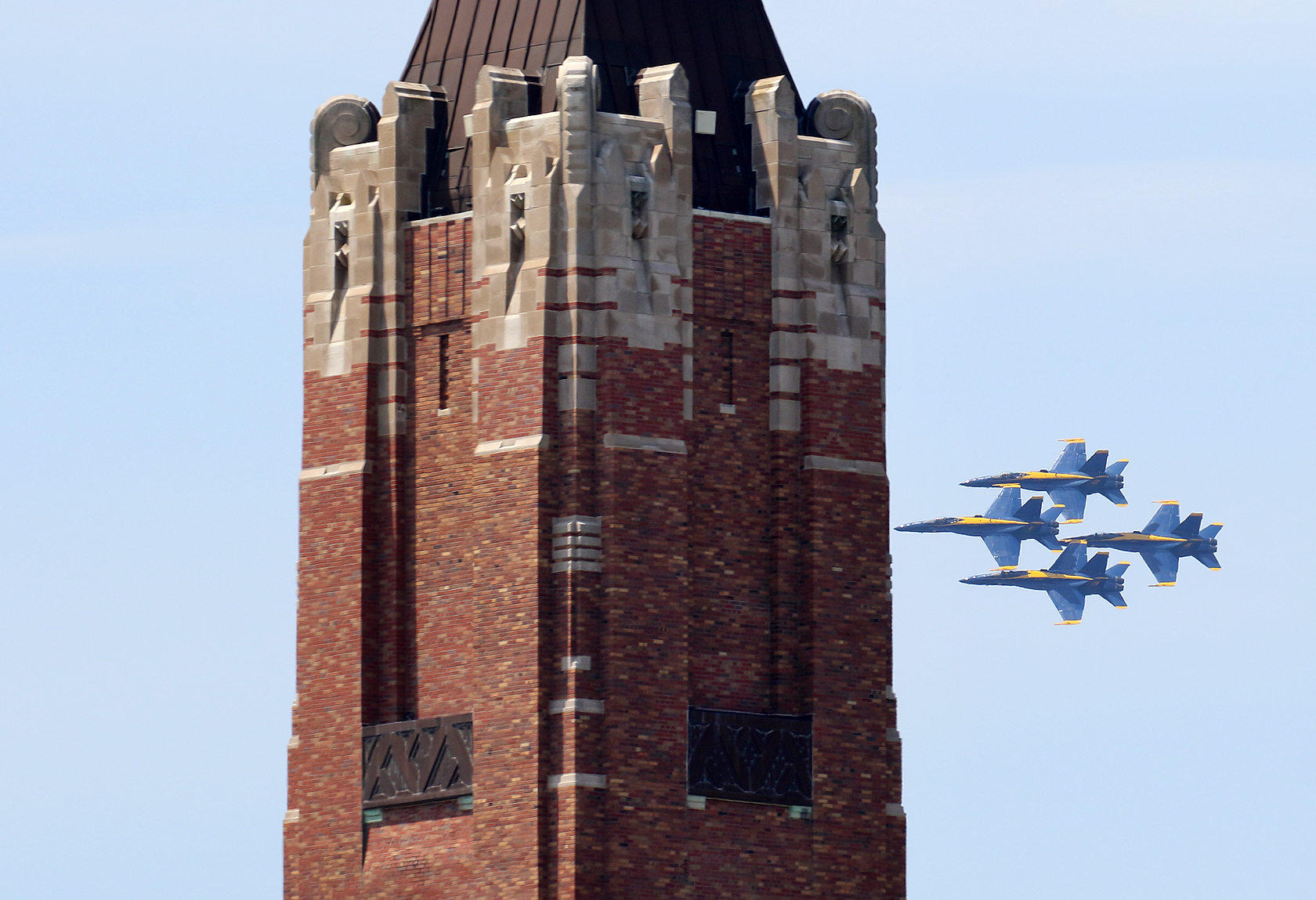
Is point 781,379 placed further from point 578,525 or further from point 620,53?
point 620,53

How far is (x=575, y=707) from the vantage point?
60.3 m

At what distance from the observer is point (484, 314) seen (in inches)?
2498

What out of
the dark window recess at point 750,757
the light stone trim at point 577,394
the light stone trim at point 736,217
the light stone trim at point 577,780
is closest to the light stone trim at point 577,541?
the light stone trim at point 577,394

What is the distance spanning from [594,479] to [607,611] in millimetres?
2643

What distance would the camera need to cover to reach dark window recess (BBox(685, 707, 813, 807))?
205 feet

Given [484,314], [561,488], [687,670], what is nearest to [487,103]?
[484,314]

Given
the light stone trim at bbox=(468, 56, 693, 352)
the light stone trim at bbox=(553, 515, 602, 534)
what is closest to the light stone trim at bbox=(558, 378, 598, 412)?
the light stone trim at bbox=(468, 56, 693, 352)

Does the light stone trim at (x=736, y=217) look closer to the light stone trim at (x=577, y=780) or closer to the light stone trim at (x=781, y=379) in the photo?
the light stone trim at (x=781, y=379)

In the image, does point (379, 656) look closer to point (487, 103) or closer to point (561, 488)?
point (561, 488)

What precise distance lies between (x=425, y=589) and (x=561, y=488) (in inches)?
166

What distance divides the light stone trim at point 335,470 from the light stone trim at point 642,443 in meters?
5.98

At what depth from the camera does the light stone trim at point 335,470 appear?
65125mm

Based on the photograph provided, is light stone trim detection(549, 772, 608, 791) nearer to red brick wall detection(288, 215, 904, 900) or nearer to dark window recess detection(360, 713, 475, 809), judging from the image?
red brick wall detection(288, 215, 904, 900)

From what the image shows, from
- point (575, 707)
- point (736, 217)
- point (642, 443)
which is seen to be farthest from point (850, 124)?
point (575, 707)
